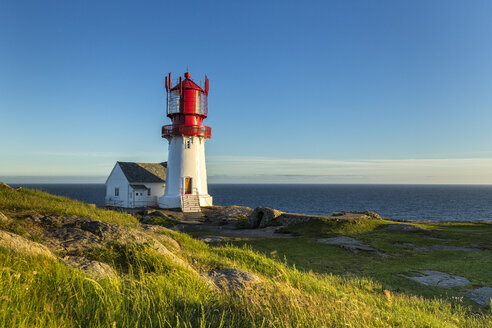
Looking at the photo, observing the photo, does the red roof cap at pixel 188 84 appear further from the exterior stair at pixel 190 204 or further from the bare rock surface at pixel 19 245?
the bare rock surface at pixel 19 245

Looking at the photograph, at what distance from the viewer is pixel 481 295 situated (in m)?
9.02

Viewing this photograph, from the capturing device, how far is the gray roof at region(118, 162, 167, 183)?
45594mm

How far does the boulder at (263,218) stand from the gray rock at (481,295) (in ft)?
54.3

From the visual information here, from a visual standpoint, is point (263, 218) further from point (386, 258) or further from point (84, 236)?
point (84, 236)

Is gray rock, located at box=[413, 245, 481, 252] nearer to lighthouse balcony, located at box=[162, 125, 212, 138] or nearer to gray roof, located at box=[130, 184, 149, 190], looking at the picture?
lighthouse balcony, located at box=[162, 125, 212, 138]

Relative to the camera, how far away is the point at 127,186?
147ft

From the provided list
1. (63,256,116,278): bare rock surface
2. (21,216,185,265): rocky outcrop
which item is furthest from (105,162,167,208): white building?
(63,256,116,278): bare rock surface

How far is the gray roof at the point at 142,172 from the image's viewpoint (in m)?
45.6

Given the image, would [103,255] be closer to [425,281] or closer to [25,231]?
[25,231]

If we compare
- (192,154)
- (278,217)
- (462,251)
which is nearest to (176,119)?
(192,154)

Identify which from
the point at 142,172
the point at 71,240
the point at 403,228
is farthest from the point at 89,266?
the point at 142,172

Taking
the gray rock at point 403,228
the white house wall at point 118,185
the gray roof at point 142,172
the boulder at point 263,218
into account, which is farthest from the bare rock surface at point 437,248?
the white house wall at point 118,185

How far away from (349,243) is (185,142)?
93.5ft

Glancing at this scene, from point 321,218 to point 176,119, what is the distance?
82.6 ft
